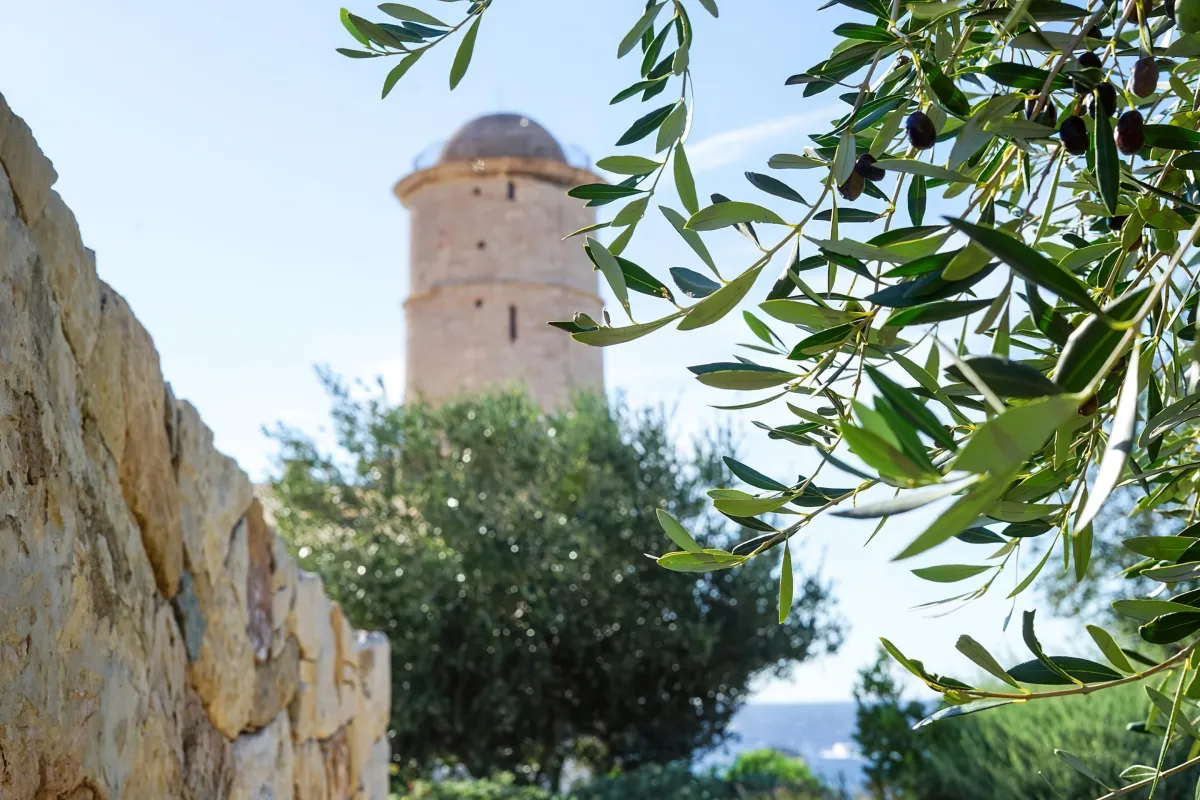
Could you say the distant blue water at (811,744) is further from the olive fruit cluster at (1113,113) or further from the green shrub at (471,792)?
the olive fruit cluster at (1113,113)

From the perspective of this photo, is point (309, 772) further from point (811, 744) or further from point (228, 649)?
point (811, 744)

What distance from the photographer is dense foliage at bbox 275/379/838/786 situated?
1113cm

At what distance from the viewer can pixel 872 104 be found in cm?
125

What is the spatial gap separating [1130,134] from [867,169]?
10.4 inches

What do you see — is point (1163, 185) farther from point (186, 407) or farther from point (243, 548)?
point (243, 548)

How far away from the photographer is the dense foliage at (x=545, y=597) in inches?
438

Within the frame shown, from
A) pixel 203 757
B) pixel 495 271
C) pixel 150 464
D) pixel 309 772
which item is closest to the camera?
pixel 150 464

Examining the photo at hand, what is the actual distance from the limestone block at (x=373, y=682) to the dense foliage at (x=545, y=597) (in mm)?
4729

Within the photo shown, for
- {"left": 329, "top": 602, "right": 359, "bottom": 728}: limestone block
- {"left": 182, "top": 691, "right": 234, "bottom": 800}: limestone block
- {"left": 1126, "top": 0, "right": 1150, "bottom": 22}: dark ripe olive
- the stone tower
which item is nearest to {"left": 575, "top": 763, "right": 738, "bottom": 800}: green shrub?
{"left": 329, "top": 602, "right": 359, "bottom": 728}: limestone block

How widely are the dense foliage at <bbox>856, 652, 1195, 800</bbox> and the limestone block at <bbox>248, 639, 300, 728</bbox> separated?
14.4ft

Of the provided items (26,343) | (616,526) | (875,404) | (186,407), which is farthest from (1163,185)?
(616,526)

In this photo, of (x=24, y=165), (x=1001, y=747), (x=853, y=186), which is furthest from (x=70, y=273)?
(x=1001, y=747)

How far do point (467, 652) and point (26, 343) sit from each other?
32.7 feet

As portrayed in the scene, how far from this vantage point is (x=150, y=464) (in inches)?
90.0
